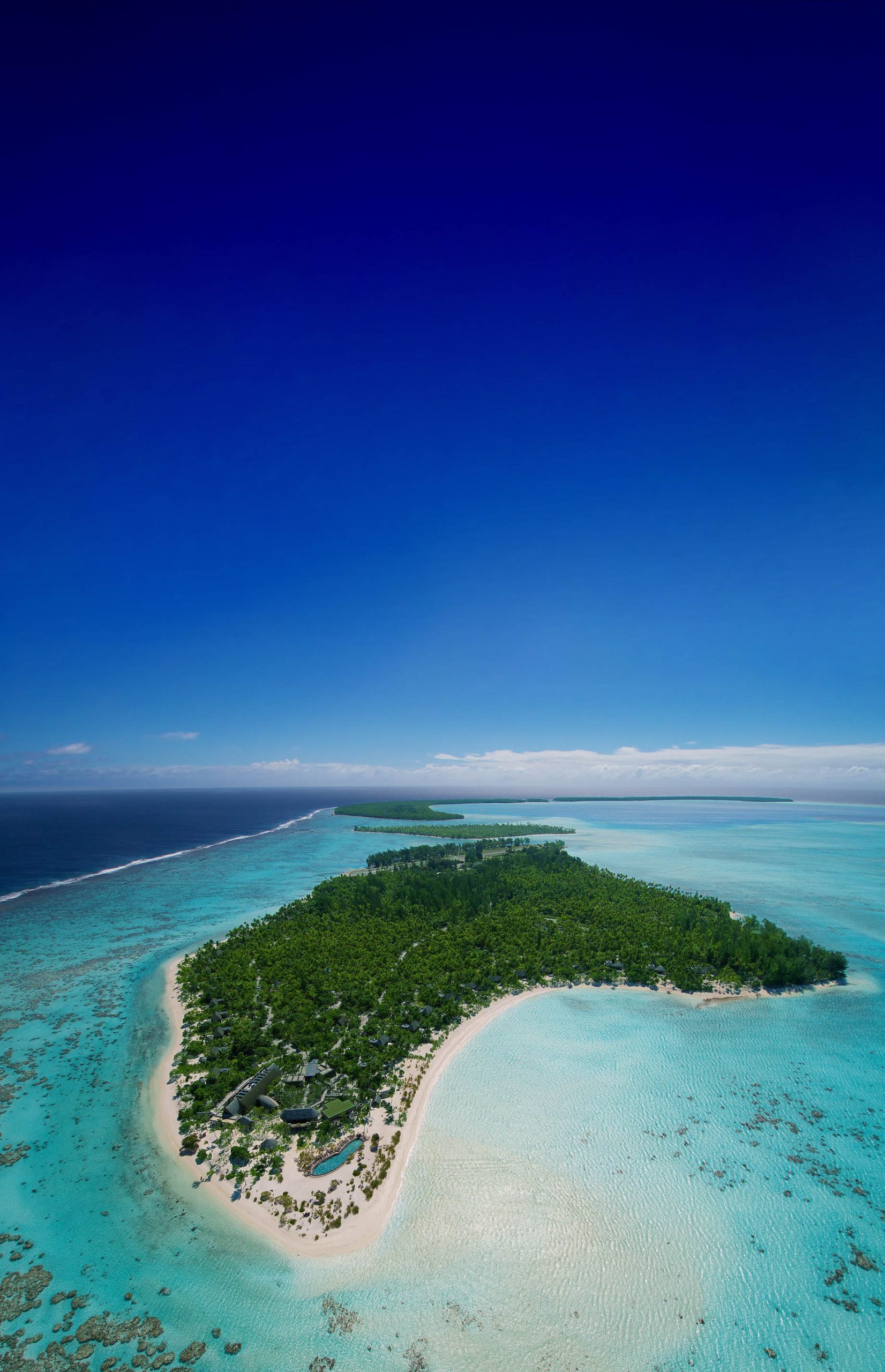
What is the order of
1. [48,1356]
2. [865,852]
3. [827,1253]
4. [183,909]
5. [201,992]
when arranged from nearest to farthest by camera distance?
[48,1356]
[827,1253]
[201,992]
[183,909]
[865,852]

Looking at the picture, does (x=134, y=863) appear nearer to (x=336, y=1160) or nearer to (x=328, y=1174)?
(x=336, y=1160)

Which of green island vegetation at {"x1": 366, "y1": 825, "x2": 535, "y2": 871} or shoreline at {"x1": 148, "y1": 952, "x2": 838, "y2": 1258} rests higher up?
shoreline at {"x1": 148, "y1": 952, "x2": 838, "y2": 1258}

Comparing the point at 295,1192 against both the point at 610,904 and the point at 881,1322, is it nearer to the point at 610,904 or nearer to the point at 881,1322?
the point at 881,1322

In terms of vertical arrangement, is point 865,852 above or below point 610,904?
below

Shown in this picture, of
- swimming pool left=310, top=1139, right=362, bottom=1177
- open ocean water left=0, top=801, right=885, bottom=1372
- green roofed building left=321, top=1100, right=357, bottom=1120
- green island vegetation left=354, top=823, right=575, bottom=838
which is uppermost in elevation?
green roofed building left=321, top=1100, right=357, bottom=1120

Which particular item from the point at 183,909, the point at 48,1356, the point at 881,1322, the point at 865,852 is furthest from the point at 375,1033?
the point at 865,852

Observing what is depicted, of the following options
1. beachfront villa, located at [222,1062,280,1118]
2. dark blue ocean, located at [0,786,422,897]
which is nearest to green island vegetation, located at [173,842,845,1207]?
beachfront villa, located at [222,1062,280,1118]

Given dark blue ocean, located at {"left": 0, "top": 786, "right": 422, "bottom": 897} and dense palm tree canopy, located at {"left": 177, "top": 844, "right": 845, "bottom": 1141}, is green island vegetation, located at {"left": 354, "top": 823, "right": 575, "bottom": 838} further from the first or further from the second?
dense palm tree canopy, located at {"left": 177, "top": 844, "right": 845, "bottom": 1141}

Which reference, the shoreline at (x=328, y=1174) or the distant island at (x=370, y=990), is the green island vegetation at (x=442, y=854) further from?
the shoreline at (x=328, y=1174)
